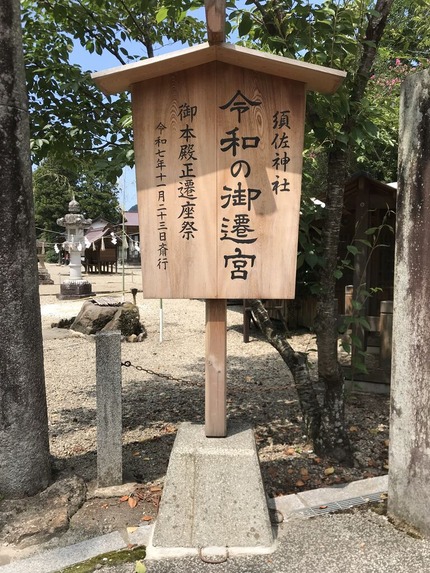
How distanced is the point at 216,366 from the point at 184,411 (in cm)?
241

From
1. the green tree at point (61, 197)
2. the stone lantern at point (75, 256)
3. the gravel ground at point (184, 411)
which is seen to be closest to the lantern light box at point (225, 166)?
the gravel ground at point (184, 411)

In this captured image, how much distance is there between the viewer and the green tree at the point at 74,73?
175 inches

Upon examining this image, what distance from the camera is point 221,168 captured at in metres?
2.70

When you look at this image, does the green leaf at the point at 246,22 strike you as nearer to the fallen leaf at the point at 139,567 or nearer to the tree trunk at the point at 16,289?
the tree trunk at the point at 16,289

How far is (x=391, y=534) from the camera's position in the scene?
8.84 ft

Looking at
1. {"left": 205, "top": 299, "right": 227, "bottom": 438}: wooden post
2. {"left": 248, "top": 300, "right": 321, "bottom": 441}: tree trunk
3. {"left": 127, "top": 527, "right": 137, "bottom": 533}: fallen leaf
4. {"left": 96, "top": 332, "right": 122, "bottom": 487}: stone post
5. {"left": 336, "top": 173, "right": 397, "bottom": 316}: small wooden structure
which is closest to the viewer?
{"left": 127, "top": 527, "right": 137, "bottom": 533}: fallen leaf

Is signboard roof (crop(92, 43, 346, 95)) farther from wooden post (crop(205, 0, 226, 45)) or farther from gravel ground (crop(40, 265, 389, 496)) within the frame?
gravel ground (crop(40, 265, 389, 496))

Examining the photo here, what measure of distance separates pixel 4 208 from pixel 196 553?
7.71ft

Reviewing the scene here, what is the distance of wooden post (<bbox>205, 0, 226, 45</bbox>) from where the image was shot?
228cm

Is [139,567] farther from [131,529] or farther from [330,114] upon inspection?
[330,114]

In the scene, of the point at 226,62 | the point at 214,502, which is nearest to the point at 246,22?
the point at 226,62

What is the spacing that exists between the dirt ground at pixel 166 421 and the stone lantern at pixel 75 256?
27.1ft

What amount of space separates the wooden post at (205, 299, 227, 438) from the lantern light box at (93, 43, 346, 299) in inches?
7.6

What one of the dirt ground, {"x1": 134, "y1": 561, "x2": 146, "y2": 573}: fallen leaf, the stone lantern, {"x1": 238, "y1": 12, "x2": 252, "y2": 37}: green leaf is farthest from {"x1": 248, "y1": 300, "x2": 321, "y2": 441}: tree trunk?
the stone lantern
